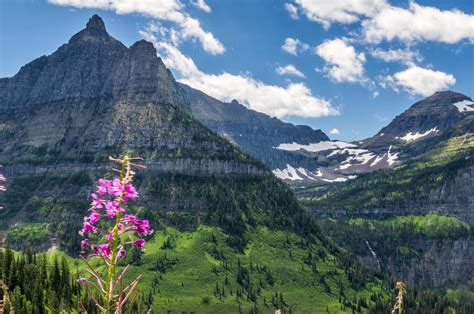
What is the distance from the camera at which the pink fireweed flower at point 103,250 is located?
923 cm

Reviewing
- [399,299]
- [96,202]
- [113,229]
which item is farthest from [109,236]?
[399,299]

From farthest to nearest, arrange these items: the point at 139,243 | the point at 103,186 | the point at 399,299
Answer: the point at 399,299
the point at 139,243
the point at 103,186

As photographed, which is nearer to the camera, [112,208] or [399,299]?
[112,208]

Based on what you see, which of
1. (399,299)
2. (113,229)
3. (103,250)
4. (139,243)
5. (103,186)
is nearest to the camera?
(113,229)

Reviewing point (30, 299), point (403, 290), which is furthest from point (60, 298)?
point (403, 290)

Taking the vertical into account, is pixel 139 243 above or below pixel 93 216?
below

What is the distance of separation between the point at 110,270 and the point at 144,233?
939 millimetres

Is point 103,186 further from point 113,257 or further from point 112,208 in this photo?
point 113,257

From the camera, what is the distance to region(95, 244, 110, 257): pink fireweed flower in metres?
9.23

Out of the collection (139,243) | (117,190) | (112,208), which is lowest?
(139,243)

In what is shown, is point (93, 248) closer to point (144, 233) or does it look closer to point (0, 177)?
point (144, 233)

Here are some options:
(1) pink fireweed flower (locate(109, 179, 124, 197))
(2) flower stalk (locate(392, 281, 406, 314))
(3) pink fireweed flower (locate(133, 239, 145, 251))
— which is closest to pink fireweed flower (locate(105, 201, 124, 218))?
(1) pink fireweed flower (locate(109, 179, 124, 197))

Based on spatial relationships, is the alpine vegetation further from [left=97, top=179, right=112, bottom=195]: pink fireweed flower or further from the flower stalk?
the flower stalk

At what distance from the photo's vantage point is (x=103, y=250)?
9.35m
